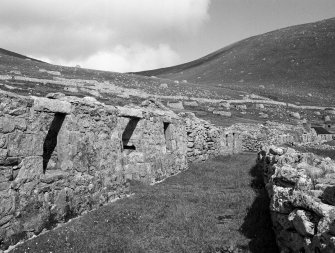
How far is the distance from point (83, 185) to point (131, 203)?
1.62m

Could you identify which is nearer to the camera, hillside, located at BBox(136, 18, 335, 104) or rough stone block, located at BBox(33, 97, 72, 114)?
rough stone block, located at BBox(33, 97, 72, 114)

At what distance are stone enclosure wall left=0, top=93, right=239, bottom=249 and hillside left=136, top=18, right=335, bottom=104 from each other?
102m

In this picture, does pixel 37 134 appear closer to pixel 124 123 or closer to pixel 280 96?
pixel 124 123

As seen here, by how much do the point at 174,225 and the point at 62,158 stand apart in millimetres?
3350

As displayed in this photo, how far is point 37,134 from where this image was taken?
941 cm

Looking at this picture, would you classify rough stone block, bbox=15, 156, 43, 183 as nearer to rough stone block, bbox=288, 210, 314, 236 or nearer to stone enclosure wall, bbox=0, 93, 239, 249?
stone enclosure wall, bbox=0, 93, 239, 249

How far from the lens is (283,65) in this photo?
150250 millimetres

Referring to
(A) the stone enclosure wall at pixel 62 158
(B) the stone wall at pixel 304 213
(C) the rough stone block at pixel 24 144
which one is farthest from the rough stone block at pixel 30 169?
(B) the stone wall at pixel 304 213

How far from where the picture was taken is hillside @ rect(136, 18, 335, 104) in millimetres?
132625

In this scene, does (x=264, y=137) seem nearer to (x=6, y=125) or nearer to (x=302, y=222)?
(x=6, y=125)

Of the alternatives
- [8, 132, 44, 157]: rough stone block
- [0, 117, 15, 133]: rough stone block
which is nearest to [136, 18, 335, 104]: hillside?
[8, 132, 44, 157]: rough stone block

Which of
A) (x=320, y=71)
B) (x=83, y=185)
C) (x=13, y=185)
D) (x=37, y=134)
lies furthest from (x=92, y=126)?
(x=320, y=71)

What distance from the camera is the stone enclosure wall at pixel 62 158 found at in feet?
28.2

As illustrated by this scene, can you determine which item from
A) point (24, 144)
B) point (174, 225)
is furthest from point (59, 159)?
point (174, 225)
